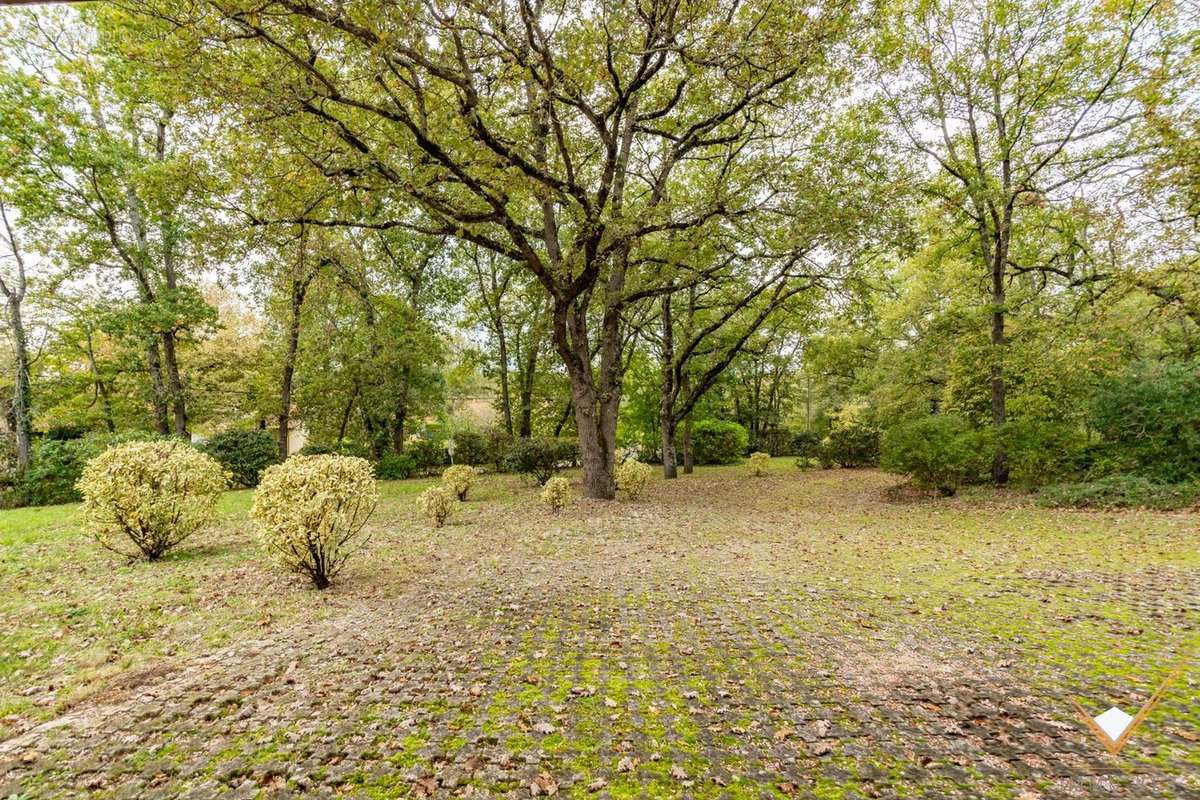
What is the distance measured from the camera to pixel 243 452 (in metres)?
17.7

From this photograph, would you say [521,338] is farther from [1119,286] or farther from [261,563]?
[1119,286]

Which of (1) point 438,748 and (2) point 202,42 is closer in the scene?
(1) point 438,748

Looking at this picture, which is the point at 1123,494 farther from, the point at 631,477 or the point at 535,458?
the point at 535,458

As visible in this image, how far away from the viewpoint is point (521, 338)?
82.3ft

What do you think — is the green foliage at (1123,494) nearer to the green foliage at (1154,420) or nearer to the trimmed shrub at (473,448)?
the green foliage at (1154,420)

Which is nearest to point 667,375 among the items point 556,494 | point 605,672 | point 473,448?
point 473,448

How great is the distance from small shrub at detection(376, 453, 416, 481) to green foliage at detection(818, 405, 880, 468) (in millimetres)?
18084

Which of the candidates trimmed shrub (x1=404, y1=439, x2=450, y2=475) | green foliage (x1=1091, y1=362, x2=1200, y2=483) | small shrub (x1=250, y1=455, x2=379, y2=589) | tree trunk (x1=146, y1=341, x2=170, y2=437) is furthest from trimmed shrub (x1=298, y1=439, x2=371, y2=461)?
green foliage (x1=1091, y1=362, x2=1200, y2=483)

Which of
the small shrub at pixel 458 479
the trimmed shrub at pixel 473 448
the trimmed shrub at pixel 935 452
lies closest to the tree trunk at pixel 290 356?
the trimmed shrub at pixel 473 448

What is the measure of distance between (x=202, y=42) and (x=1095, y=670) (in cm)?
1192

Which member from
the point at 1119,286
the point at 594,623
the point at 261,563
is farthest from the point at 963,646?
the point at 1119,286

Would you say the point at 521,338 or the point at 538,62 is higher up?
the point at 538,62

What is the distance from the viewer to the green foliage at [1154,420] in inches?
428

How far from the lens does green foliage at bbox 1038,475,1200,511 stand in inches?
408
